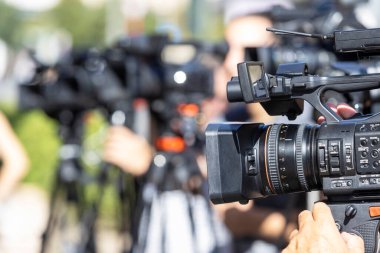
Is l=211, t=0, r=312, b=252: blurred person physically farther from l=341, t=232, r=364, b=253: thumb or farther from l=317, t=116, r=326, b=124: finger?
l=341, t=232, r=364, b=253: thumb

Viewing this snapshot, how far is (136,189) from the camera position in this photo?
4.48 meters

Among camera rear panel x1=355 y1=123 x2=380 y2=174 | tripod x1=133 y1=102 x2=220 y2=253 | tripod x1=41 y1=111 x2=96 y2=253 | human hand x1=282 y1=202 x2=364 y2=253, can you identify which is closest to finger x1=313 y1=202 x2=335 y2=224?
human hand x1=282 y1=202 x2=364 y2=253

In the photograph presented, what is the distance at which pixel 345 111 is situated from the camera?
231 cm

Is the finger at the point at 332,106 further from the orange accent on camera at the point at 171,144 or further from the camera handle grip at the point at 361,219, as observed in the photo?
the orange accent on camera at the point at 171,144

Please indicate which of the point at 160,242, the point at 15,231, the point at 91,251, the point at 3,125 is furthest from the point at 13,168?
the point at 15,231

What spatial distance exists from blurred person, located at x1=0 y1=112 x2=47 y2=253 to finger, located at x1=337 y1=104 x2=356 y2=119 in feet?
9.33

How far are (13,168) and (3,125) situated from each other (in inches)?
9.7

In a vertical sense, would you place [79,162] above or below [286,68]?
below

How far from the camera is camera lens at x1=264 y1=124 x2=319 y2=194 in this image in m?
2.14

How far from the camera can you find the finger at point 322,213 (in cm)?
204

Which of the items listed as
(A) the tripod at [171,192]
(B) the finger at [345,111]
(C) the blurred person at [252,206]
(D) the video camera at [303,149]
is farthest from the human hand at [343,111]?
(A) the tripod at [171,192]

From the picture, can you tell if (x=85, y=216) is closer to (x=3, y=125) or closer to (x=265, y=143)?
(x=3, y=125)

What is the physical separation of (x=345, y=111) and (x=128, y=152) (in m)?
2.01

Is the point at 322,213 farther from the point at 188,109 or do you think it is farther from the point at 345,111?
the point at 188,109
